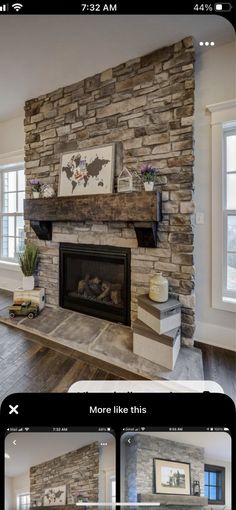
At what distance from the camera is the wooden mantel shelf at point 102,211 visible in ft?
4.33

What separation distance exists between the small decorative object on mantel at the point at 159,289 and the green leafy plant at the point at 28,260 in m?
0.82

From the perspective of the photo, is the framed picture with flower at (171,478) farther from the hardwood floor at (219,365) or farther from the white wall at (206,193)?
the white wall at (206,193)

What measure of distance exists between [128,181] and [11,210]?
2.35 feet

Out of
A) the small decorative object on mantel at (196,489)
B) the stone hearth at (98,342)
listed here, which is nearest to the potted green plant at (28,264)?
the stone hearth at (98,342)

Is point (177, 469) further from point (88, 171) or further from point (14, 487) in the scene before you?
point (88, 171)

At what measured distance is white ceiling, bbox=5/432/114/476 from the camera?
41 centimetres

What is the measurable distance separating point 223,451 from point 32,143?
1.95 m

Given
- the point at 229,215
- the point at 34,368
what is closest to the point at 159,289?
the point at 229,215

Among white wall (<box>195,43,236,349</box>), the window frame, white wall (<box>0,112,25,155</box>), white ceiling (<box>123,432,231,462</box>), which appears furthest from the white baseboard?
white wall (<box>0,112,25,155</box>)

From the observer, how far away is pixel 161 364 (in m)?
1.09

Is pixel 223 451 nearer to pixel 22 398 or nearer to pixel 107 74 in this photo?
pixel 22 398
